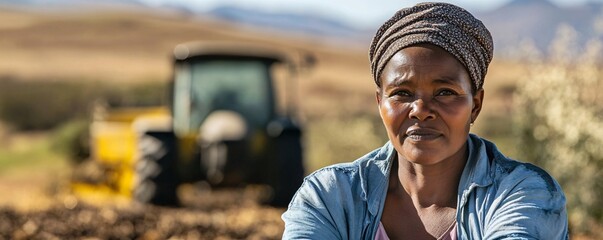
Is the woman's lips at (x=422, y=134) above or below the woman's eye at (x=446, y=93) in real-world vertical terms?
below

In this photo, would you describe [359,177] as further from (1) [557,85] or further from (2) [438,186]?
(1) [557,85]

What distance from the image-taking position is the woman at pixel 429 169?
2641mm

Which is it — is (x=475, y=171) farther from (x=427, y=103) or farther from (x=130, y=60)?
(x=130, y=60)

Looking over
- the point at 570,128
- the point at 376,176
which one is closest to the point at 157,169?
the point at 570,128

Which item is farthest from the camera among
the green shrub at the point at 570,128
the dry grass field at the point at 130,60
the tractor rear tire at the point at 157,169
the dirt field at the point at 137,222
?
the dry grass field at the point at 130,60

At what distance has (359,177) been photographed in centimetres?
281

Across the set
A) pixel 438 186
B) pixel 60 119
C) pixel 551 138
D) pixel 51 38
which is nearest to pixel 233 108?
pixel 551 138

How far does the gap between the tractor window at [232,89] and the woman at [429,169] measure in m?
9.85

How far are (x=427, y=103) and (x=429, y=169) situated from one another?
0.21m

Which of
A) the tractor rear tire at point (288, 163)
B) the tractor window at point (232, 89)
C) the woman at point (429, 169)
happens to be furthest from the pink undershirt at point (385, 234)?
the tractor window at point (232, 89)

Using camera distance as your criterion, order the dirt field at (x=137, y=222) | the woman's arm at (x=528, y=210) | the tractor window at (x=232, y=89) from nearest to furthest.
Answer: the woman's arm at (x=528, y=210) → the dirt field at (x=137, y=222) → the tractor window at (x=232, y=89)

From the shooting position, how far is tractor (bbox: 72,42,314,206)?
12.1 m

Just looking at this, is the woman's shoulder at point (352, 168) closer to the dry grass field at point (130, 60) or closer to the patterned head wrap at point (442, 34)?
the patterned head wrap at point (442, 34)

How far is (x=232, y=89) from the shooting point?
42.3 feet
